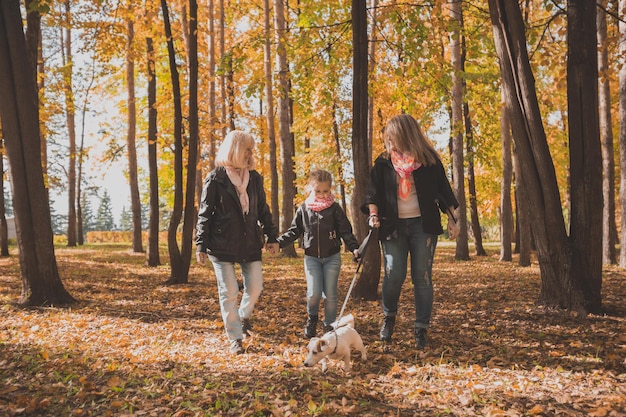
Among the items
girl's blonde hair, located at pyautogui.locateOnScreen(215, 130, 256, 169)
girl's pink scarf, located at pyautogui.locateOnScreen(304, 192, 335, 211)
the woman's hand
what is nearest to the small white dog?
the woman's hand

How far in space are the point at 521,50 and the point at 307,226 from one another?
10.5ft

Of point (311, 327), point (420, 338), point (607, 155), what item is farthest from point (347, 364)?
point (607, 155)

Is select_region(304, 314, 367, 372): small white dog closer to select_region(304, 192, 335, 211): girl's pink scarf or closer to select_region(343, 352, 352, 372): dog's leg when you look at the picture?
select_region(343, 352, 352, 372): dog's leg

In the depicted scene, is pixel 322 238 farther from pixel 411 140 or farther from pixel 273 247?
pixel 411 140

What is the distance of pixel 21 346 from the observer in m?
4.88

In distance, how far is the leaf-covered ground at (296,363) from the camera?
11.1ft

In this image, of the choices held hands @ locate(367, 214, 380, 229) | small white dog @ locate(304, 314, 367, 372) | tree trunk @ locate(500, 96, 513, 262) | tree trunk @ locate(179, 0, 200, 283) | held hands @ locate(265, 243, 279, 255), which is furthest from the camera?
tree trunk @ locate(500, 96, 513, 262)

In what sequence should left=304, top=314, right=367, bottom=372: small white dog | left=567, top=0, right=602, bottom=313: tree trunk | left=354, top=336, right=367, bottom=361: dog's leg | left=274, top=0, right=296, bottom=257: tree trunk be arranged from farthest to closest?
left=274, top=0, right=296, bottom=257: tree trunk
left=567, top=0, right=602, bottom=313: tree trunk
left=354, top=336, right=367, bottom=361: dog's leg
left=304, top=314, right=367, bottom=372: small white dog

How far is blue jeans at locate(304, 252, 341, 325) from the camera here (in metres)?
5.15

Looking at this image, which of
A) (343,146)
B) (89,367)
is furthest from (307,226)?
(343,146)

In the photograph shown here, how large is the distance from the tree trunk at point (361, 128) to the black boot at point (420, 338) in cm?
→ 221

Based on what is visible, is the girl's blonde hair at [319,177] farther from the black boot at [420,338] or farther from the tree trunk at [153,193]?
the tree trunk at [153,193]

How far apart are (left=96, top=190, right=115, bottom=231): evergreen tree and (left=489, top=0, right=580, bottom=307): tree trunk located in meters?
91.6

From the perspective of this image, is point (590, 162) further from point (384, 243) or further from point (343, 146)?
point (343, 146)
